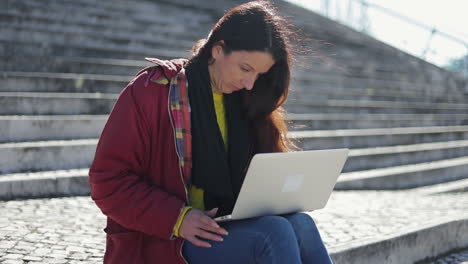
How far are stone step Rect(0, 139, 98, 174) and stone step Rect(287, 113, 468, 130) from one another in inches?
98.4

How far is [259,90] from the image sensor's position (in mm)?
2650

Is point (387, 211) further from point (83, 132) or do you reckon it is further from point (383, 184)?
point (83, 132)

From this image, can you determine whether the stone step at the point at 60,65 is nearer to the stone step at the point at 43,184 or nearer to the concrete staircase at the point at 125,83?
the concrete staircase at the point at 125,83

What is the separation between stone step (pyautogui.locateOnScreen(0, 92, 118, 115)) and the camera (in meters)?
5.38

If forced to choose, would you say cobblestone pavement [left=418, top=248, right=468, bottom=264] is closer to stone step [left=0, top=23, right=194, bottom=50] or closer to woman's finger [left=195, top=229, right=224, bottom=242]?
woman's finger [left=195, top=229, right=224, bottom=242]

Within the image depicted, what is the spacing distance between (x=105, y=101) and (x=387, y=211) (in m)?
3.02

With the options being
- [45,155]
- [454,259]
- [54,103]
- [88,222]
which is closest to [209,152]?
[88,222]

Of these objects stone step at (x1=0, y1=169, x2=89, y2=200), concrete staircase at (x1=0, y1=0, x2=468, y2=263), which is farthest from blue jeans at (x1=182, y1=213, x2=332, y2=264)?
stone step at (x1=0, y1=169, x2=89, y2=200)

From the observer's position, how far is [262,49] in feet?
7.76

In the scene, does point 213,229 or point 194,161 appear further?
point 194,161

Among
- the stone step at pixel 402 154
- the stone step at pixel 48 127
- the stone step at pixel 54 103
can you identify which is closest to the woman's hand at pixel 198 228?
the stone step at pixel 48 127

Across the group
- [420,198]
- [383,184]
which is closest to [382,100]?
[383,184]

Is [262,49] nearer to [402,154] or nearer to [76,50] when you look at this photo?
[76,50]

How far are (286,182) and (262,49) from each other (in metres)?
0.56
